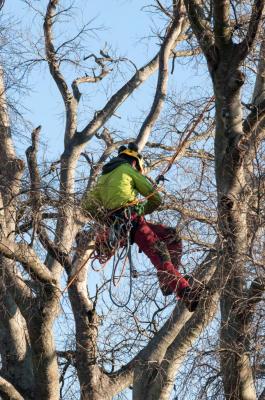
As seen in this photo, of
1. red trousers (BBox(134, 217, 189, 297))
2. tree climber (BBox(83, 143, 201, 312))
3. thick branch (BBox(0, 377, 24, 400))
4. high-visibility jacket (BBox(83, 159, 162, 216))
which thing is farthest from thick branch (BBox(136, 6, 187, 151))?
thick branch (BBox(0, 377, 24, 400))

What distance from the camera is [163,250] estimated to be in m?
9.78

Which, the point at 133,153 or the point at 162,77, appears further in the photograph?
the point at 162,77

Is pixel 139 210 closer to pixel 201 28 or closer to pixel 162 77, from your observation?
pixel 201 28

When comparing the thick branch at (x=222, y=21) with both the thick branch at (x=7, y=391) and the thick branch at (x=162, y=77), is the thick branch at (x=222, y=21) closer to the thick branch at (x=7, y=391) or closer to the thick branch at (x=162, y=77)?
the thick branch at (x=162, y=77)

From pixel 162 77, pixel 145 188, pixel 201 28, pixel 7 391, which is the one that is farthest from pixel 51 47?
pixel 7 391

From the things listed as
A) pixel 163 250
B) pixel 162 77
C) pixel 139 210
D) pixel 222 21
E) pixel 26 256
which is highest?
pixel 162 77

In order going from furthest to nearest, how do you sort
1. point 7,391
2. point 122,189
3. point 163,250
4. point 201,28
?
point 122,189 → point 163,250 → point 7,391 → point 201,28

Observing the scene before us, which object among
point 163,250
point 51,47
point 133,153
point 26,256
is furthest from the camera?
point 51,47

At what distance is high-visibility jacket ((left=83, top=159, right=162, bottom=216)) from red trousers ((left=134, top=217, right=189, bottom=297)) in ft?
0.78

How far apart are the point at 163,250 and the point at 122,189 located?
71 centimetres

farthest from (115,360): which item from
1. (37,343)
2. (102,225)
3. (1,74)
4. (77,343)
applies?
(1,74)

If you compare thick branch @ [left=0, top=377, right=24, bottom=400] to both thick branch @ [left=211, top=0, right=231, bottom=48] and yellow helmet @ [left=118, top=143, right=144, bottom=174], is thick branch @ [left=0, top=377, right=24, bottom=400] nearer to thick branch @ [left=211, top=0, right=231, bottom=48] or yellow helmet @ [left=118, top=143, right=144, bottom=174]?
yellow helmet @ [left=118, top=143, right=144, bottom=174]

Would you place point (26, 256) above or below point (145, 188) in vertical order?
below

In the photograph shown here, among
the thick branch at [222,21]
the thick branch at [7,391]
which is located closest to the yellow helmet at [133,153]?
the thick branch at [222,21]
